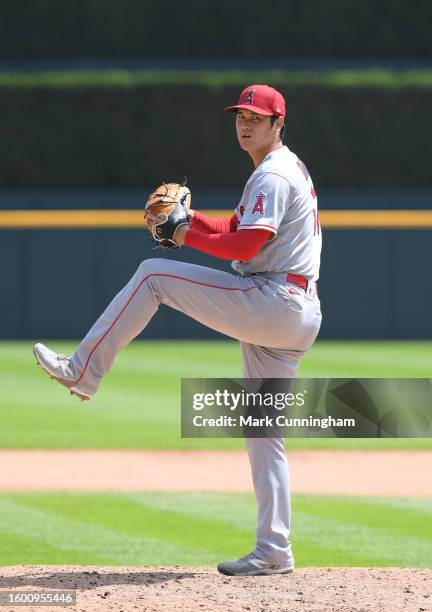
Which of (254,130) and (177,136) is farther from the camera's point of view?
(177,136)

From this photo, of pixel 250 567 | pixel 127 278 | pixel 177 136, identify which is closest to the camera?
pixel 250 567

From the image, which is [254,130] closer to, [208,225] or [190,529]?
[208,225]

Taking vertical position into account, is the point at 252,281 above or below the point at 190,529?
above

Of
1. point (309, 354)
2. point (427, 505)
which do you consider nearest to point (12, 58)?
point (309, 354)

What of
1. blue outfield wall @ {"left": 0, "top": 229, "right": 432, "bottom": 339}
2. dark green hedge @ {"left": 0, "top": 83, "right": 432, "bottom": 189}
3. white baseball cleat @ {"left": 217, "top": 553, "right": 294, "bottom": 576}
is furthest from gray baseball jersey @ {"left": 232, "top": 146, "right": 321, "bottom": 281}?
dark green hedge @ {"left": 0, "top": 83, "right": 432, "bottom": 189}

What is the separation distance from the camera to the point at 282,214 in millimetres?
4566

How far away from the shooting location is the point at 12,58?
21.5 meters

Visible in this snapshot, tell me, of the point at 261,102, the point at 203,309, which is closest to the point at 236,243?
the point at 203,309

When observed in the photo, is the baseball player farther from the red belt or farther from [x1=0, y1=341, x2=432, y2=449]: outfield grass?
[x1=0, y1=341, x2=432, y2=449]: outfield grass

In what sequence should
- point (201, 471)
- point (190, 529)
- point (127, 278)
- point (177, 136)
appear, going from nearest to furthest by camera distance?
point (190, 529), point (201, 471), point (127, 278), point (177, 136)

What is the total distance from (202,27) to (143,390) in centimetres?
1052

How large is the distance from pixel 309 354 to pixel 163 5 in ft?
27.5

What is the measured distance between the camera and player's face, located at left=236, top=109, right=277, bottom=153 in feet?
15.4

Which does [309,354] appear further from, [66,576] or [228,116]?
[66,576]
